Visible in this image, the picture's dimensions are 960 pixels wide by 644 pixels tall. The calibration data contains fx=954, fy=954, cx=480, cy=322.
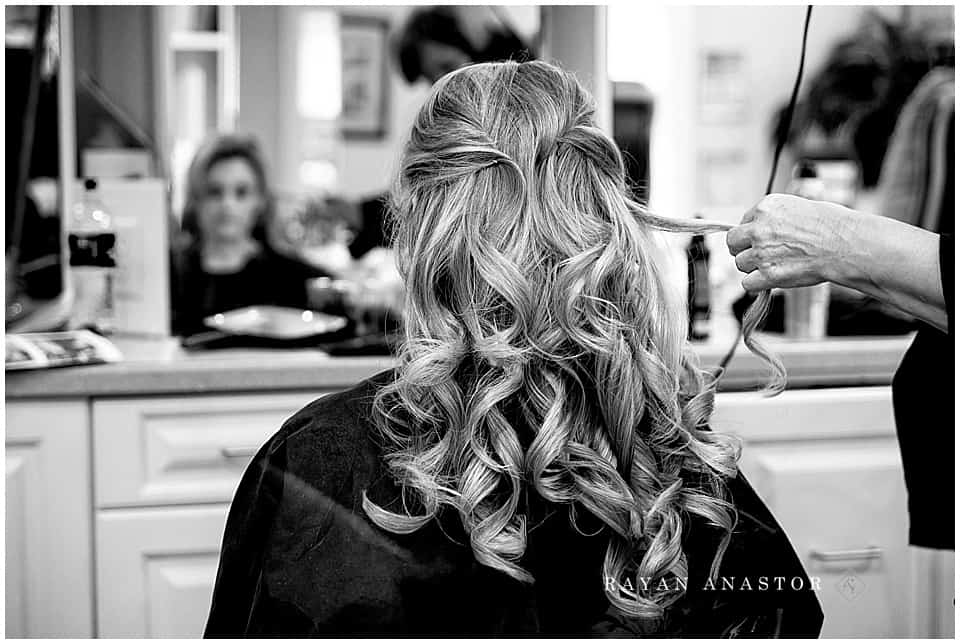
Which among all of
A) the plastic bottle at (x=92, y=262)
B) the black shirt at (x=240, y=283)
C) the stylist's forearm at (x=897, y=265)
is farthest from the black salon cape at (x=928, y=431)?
the black shirt at (x=240, y=283)

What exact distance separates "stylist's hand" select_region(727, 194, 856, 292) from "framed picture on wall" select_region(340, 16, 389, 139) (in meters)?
1.94

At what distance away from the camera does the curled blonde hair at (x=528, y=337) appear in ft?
3.18

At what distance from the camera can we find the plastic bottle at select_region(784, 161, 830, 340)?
1.75 m

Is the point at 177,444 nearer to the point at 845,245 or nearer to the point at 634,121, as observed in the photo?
the point at 845,245

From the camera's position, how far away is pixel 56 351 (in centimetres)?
147

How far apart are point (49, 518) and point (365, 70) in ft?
5.72

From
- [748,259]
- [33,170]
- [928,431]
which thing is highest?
[33,170]

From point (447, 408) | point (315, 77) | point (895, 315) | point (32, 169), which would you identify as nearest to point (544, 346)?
point (447, 408)

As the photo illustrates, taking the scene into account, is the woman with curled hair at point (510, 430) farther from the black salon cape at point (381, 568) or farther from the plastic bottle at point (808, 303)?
the plastic bottle at point (808, 303)

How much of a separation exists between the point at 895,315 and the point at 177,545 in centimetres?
134

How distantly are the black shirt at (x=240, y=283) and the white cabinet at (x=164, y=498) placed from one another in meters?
0.81

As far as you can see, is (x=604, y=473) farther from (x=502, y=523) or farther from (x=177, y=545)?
(x=177, y=545)

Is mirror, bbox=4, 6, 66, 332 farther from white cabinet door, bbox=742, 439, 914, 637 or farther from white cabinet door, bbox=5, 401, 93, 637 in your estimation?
white cabinet door, bbox=742, 439, 914, 637

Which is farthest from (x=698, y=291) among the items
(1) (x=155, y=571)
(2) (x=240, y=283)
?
(2) (x=240, y=283)
